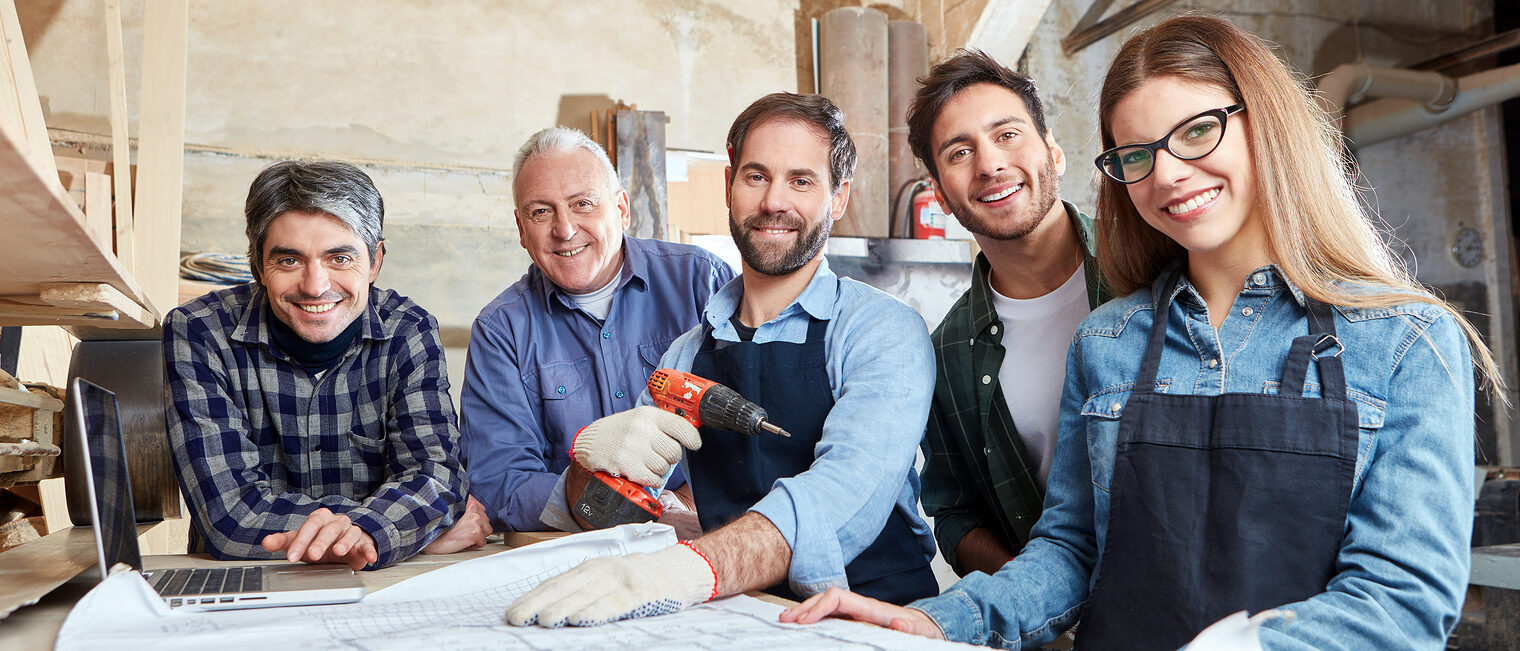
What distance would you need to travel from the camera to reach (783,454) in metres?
1.99

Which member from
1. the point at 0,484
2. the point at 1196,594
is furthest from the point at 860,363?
the point at 0,484

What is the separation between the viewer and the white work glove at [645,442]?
1.91 m

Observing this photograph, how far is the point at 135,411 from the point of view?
239 centimetres

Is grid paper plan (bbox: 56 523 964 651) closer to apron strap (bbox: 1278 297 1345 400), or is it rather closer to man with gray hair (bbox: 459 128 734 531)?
apron strap (bbox: 1278 297 1345 400)

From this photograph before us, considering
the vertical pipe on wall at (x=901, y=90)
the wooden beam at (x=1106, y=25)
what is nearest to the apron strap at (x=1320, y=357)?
the vertical pipe on wall at (x=901, y=90)

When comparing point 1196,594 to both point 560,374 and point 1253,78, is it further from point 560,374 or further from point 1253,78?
point 560,374

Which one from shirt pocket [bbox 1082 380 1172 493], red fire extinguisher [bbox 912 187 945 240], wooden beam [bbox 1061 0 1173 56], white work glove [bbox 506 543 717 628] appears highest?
wooden beam [bbox 1061 0 1173 56]

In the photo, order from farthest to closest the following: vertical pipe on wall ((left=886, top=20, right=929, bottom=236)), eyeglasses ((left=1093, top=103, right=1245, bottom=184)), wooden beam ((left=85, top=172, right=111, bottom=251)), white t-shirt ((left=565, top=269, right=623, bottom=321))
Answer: vertical pipe on wall ((left=886, top=20, right=929, bottom=236)), wooden beam ((left=85, top=172, right=111, bottom=251)), white t-shirt ((left=565, top=269, right=623, bottom=321)), eyeglasses ((left=1093, top=103, right=1245, bottom=184))

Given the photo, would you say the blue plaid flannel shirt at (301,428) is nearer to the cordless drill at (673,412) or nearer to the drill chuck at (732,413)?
the cordless drill at (673,412)

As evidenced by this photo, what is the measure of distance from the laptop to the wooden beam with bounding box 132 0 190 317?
2.93 metres

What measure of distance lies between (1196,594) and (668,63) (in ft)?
18.4

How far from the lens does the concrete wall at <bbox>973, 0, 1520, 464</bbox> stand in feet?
25.3

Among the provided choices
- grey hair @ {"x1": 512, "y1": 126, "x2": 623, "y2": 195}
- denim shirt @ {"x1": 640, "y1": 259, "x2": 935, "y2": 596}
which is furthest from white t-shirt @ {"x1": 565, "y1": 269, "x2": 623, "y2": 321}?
denim shirt @ {"x1": 640, "y1": 259, "x2": 935, "y2": 596}

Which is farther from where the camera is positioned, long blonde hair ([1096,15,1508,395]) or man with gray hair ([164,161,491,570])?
man with gray hair ([164,161,491,570])
